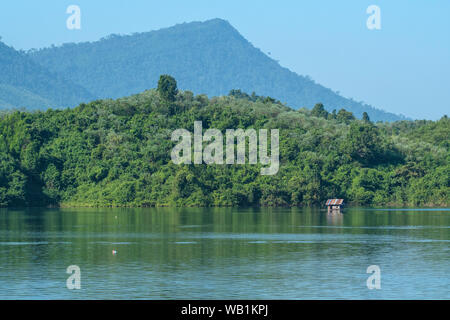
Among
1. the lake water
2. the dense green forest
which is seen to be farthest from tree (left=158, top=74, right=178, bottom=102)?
the lake water

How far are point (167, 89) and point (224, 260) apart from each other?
100m

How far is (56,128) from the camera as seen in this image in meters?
123

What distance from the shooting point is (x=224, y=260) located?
132 feet

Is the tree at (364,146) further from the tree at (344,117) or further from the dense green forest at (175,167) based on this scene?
the tree at (344,117)

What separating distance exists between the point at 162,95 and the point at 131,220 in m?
66.2

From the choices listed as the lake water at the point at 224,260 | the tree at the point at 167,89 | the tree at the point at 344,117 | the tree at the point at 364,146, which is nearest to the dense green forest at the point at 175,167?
the tree at the point at 364,146

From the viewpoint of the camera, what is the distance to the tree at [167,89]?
138 metres

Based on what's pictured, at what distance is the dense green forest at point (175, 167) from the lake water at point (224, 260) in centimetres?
4262

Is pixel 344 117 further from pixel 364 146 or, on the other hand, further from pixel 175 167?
pixel 175 167

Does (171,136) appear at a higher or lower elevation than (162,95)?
lower

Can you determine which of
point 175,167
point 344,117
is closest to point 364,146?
point 175,167
